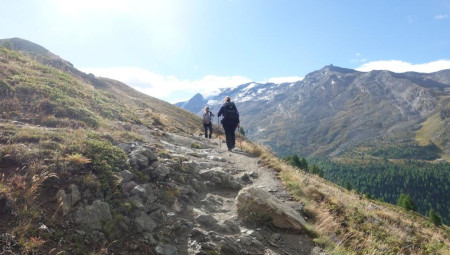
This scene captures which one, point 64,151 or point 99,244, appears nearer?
point 99,244

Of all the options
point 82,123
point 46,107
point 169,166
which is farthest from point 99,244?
point 46,107

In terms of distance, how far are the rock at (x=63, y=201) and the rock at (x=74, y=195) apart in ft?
0.42

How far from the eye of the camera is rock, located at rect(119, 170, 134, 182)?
842 centimetres

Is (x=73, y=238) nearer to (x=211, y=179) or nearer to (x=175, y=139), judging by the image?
(x=211, y=179)

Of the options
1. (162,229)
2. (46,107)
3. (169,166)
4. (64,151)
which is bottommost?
(162,229)

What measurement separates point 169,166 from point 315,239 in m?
5.87

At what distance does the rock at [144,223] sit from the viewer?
6.82 metres

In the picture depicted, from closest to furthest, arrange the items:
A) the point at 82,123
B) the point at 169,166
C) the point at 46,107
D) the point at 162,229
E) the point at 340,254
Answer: the point at 162,229 → the point at 340,254 → the point at 169,166 → the point at 82,123 → the point at 46,107

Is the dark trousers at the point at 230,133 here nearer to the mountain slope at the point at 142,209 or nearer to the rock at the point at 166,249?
the mountain slope at the point at 142,209

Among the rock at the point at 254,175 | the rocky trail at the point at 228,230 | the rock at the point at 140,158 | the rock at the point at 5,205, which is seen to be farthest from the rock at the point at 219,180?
the rock at the point at 5,205

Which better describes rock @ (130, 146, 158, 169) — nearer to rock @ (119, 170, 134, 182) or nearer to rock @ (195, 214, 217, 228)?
rock @ (119, 170, 134, 182)

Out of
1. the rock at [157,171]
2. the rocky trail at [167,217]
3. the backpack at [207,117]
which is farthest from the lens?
the backpack at [207,117]

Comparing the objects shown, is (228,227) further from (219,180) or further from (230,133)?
(230,133)

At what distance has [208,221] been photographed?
7.98 meters
